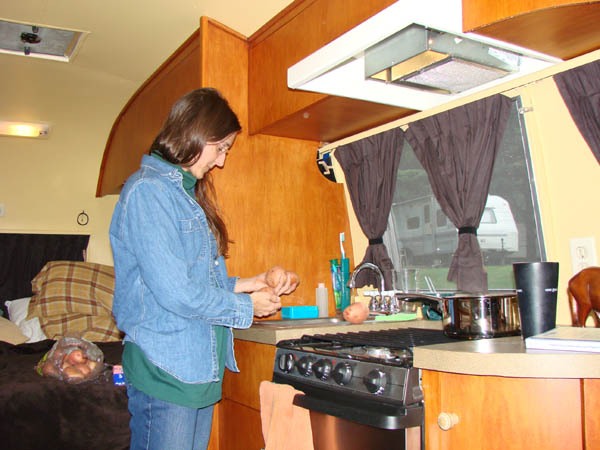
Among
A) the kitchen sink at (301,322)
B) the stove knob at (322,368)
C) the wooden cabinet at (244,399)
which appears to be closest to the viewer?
the stove knob at (322,368)

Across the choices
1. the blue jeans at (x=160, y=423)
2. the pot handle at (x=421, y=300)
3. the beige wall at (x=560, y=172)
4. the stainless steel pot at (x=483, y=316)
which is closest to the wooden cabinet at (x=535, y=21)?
the beige wall at (x=560, y=172)

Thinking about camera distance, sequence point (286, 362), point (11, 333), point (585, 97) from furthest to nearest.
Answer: point (11, 333)
point (585, 97)
point (286, 362)

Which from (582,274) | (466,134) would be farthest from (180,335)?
(466,134)

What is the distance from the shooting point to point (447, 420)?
4.42ft

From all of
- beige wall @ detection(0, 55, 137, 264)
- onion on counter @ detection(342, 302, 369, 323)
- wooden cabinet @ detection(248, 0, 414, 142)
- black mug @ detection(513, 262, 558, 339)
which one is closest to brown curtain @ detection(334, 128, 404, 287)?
wooden cabinet @ detection(248, 0, 414, 142)

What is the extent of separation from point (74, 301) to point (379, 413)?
337 cm

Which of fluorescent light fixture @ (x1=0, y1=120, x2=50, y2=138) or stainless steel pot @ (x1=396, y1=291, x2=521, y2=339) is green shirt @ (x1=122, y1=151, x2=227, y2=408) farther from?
fluorescent light fixture @ (x1=0, y1=120, x2=50, y2=138)

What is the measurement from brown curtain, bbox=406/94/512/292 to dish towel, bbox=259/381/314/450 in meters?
1.00

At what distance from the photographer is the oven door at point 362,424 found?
1.34 m

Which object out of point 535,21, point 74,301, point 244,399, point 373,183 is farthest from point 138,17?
point 535,21

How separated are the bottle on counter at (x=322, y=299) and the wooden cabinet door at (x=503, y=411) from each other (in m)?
1.19

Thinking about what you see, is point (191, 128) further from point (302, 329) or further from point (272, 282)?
point (302, 329)

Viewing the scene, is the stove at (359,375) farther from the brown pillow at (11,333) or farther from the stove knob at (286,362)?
the brown pillow at (11,333)

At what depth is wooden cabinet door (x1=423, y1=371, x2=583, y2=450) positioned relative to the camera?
3.89 feet
